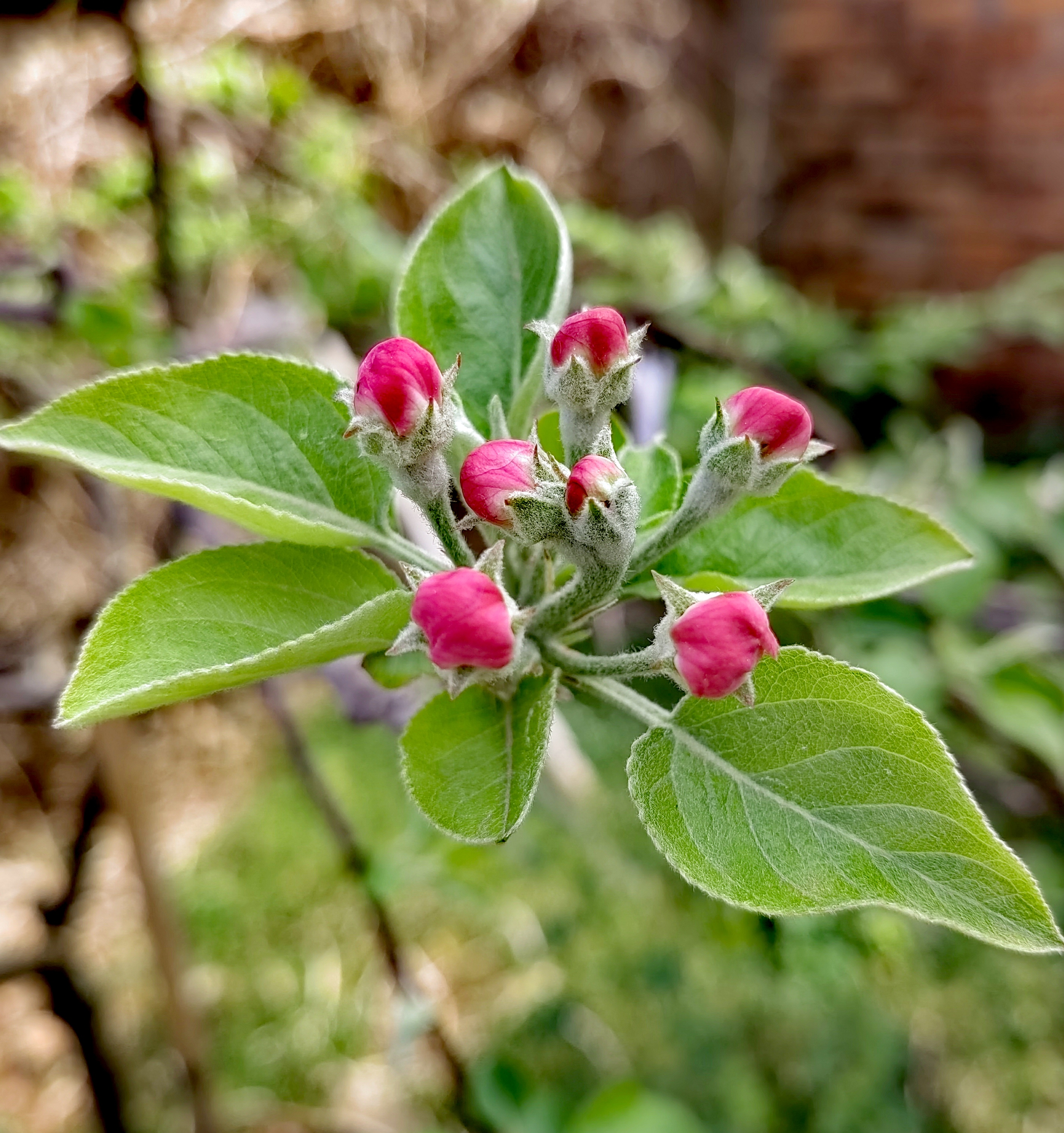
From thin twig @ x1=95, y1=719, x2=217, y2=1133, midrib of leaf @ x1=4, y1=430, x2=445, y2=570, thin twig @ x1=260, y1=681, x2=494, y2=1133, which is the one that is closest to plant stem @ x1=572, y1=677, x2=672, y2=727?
midrib of leaf @ x1=4, y1=430, x2=445, y2=570

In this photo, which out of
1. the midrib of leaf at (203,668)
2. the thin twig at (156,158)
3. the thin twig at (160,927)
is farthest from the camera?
the thin twig at (160,927)

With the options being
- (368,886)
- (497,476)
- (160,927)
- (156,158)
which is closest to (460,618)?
(497,476)

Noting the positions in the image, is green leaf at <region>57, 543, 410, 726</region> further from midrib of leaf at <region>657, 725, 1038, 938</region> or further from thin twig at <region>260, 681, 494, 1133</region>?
thin twig at <region>260, 681, 494, 1133</region>

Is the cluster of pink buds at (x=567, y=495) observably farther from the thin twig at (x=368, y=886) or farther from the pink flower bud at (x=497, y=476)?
the thin twig at (x=368, y=886)

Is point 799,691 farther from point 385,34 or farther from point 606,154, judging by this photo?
point 606,154

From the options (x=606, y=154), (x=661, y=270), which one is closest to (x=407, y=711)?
(x=661, y=270)

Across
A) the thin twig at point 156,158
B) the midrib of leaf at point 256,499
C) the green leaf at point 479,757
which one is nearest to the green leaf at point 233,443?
the midrib of leaf at point 256,499
